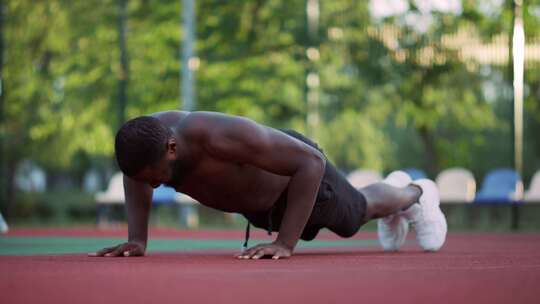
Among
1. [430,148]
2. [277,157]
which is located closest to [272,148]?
[277,157]

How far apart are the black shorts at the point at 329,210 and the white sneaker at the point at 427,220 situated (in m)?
0.54

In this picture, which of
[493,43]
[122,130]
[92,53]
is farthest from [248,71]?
[122,130]

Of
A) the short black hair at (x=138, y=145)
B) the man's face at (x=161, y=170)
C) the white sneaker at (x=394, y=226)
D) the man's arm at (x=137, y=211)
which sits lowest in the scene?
the white sneaker at (x=394, y=226)

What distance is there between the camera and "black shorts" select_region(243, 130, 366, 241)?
17.7 ft

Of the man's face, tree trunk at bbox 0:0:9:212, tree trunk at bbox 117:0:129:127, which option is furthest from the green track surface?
tree trunk at bbox 0:0:9:212

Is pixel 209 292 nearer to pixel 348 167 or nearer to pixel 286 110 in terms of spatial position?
pixel 286 110

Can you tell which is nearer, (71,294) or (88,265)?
(71,294)

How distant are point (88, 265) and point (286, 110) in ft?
47.4

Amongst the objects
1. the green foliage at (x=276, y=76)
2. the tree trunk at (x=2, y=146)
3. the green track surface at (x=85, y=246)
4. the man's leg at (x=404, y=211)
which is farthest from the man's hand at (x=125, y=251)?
the tree trunk at (x=2, y=146)

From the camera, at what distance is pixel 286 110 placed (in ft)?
61.6

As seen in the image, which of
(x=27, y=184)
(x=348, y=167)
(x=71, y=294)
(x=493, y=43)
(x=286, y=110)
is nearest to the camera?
(x=71, y=294)

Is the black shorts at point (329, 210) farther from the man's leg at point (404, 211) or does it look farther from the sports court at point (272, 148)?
the man's leg at point (404, 211)

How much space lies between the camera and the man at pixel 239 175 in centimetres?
468

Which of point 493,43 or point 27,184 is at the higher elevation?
point 493,43
